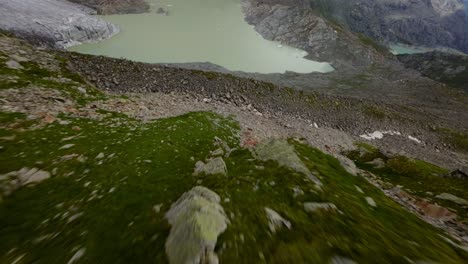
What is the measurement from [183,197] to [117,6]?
168 meters

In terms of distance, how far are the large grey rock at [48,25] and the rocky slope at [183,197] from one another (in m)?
57.3

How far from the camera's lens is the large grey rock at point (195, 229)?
6672mm

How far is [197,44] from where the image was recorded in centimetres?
10406

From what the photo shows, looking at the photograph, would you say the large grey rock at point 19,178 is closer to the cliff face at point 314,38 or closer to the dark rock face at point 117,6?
the cliff face at point 314,38

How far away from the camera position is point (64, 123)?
21000mm

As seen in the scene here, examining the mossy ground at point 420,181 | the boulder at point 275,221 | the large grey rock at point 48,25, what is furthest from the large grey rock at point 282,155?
the large grey rock at point 48,25

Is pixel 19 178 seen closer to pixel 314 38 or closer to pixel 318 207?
pixel 318 207

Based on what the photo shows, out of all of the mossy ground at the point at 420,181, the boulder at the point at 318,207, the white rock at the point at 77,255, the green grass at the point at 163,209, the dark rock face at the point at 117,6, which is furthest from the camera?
the dark rock face at the point at 117,6

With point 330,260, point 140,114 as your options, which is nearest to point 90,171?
point 330,260

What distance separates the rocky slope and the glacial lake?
203 ft

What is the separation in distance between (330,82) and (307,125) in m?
58.4

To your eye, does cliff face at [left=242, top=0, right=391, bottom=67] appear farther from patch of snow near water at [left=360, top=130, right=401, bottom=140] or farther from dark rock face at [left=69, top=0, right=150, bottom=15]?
patch of snow near water at [left=360, top=130, right=401, bottom=140]

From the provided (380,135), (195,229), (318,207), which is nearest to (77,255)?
(195,229)

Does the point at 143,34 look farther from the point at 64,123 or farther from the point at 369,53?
the point at 369,53
